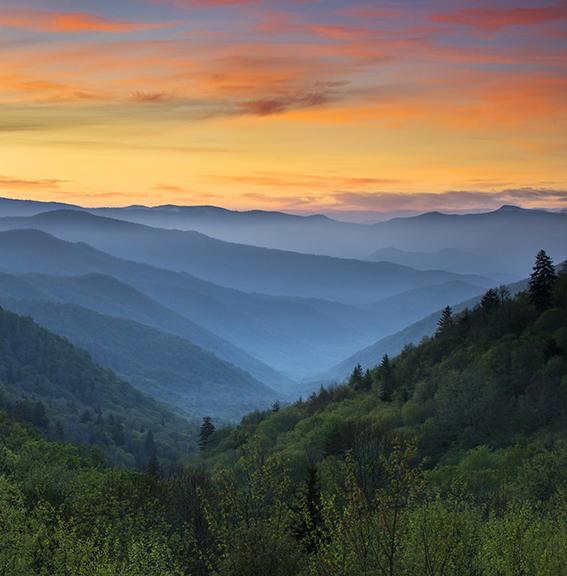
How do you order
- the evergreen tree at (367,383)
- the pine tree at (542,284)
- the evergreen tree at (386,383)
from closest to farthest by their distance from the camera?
the pine tree at (542,284), the evergreen tree at (386,383), the evergreen tree at (367,383)

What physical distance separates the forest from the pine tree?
0.35m

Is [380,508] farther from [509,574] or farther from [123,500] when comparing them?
[123,500]

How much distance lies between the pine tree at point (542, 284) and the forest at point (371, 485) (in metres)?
0.35

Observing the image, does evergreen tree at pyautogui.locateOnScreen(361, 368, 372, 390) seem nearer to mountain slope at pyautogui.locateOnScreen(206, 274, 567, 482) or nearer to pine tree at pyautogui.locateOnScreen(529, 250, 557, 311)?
mountain slope at pyautogui.locateOnScreen(206, 274, 567, 482)

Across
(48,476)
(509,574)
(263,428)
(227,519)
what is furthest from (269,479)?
(263,428)

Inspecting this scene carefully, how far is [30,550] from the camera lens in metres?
44.8

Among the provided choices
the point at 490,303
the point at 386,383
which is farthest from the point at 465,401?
the point at 490,303

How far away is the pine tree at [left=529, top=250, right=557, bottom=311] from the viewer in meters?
120

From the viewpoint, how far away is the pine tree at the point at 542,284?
120 meters

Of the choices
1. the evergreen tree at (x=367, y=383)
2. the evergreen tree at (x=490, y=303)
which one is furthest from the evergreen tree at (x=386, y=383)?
the evergreen tree at (x=490, y=303)

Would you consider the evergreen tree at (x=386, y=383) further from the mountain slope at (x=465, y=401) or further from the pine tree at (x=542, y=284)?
the pine tree at (x=542, y=284)

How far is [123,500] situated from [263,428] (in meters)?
93.6

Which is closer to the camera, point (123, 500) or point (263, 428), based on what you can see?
point (123, 500)

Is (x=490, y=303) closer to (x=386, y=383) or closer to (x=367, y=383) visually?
(x=386, y=383)
